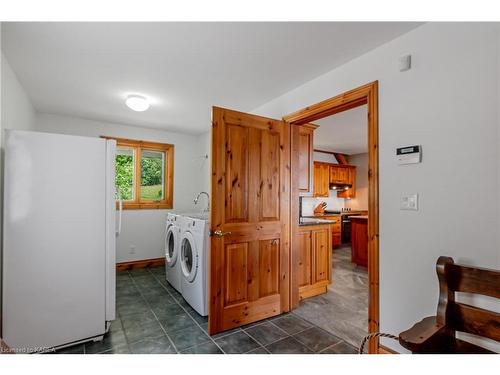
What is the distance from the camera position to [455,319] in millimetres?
1269

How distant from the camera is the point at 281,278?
8.80 feet

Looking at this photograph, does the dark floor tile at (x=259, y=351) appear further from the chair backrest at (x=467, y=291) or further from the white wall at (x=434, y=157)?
the chair backrest at (x=467, y=291)

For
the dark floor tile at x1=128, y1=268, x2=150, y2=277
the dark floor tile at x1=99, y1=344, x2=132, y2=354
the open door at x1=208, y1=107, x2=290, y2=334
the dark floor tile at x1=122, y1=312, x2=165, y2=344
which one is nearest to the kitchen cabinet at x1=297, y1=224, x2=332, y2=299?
the open door at x1=208, y1=107, x2=290, y2=334

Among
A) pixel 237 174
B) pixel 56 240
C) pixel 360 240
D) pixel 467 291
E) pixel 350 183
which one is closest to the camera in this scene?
pixel 467 291

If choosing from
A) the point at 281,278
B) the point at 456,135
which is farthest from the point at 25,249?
the point at 456,135

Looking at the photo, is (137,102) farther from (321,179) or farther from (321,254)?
(321,179)

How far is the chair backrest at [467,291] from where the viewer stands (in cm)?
117

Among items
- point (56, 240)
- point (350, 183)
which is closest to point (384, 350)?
point (56, 240)

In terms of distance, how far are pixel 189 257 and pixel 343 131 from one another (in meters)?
3.55

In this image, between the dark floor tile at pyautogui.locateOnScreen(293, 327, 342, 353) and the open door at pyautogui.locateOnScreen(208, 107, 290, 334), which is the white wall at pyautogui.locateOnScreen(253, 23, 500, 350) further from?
the open door at pyautogui.locateOnScreen(208, 107, 290, 334)

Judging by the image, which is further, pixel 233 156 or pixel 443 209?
pixel 233 156
